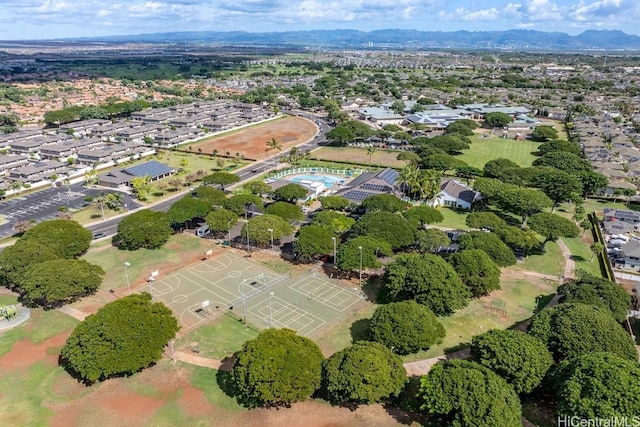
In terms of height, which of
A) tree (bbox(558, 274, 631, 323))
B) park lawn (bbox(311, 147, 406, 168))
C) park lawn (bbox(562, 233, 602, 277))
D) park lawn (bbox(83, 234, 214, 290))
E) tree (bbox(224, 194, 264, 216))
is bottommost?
park lawn (bbox(311, 147, 406, 168))

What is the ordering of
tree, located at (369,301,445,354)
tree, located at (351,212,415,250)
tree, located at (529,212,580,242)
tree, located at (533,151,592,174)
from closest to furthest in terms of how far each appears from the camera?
tree, located at (369,301,445,354) < tree, located at (351,212,415,250) < tree, located at (529,212,580,242) < tree, located at (533,151,592,174)

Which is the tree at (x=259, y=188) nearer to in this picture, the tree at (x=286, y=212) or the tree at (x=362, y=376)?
the tree at (x=286, y=212)

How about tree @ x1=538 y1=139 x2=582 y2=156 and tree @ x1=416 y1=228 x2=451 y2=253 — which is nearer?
tree @ x1=416 y1=228 x2=451 y2=253

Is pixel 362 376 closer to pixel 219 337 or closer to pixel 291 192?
pixel 219 337

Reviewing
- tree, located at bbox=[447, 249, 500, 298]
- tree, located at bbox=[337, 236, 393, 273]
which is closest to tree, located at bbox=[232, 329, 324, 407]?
tree, located at bbox=[337, 236, 393, 273]

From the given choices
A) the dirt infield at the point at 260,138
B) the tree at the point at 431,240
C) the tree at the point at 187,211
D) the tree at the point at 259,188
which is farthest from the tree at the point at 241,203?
the dirt infield at the point at 260,138

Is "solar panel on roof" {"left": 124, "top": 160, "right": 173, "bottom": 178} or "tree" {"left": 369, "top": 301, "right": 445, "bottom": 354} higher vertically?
"tree" {"left": 369, "top": 301, "right": 445, "bottom": 354}

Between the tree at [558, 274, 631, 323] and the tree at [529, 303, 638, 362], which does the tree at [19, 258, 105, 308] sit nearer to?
the tree at [529, 303, 638, 362]
